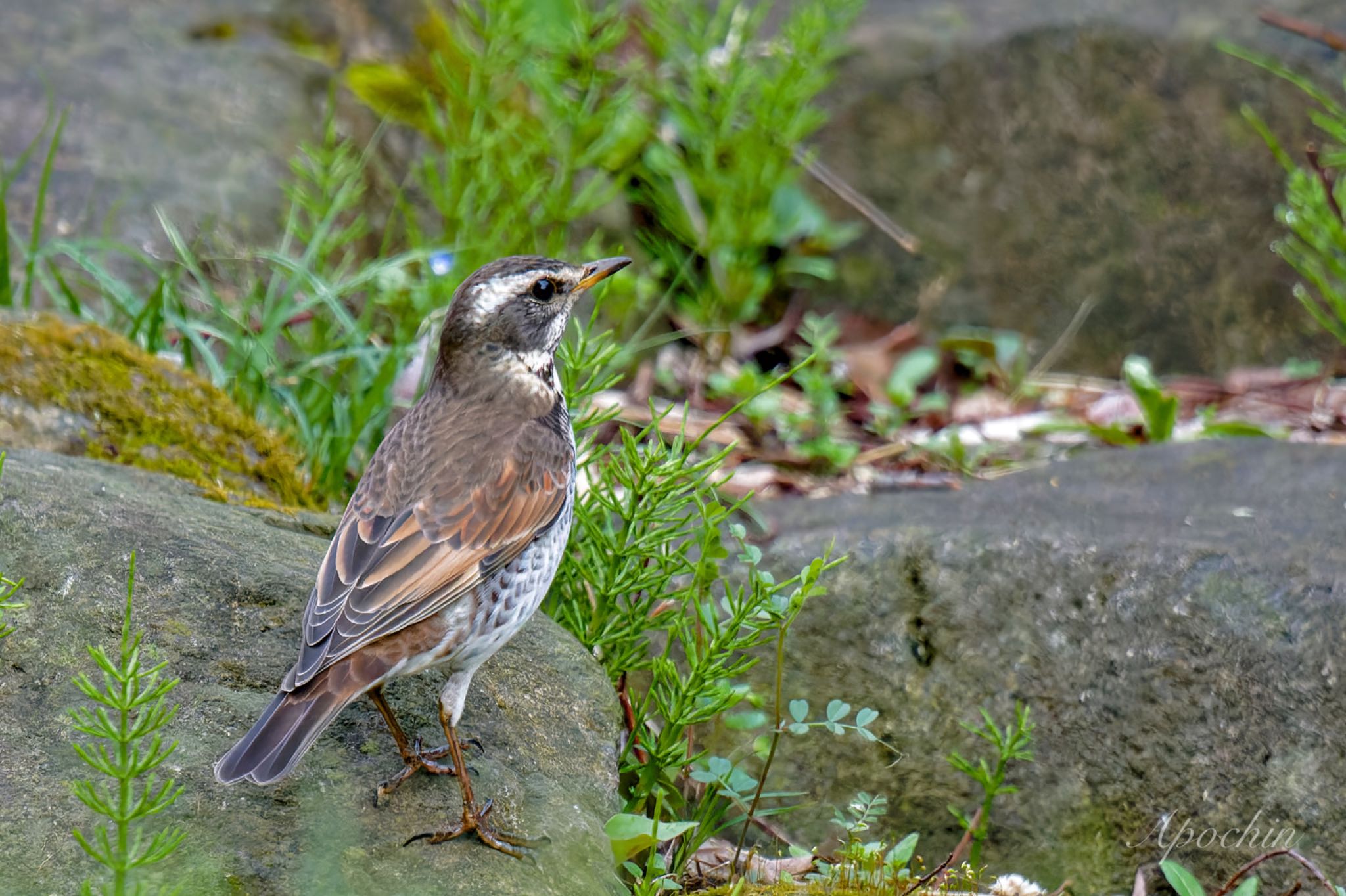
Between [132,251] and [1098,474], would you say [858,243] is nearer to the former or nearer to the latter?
[1098,474]

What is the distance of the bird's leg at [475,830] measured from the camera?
11.5 feet

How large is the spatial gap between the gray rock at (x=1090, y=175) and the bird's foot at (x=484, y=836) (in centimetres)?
581

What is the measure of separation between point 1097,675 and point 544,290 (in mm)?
2291

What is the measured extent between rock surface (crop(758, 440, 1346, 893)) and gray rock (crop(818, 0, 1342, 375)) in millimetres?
3312

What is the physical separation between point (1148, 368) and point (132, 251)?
5673 millimetres

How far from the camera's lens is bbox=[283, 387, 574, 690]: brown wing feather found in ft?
12.1

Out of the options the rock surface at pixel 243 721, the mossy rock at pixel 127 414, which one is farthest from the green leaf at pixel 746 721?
the mossy rock at pixel 127 414

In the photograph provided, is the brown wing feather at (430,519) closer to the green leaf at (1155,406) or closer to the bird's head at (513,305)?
the bird's head at (513,305)

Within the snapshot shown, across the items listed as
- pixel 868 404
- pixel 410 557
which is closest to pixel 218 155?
pixel 868 404

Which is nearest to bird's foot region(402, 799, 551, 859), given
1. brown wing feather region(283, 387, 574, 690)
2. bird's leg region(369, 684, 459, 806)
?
bird's leg region(369, 684, 459, 806)

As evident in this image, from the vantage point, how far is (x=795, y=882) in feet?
13.3

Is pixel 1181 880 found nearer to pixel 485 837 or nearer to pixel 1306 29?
pixel 485 837

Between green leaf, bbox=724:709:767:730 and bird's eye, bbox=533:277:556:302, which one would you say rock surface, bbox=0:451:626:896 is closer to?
green leaf, bbox=724:709:767:730

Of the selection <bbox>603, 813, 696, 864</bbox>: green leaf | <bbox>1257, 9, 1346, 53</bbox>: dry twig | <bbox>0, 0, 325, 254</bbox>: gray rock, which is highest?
<bbox>1257, 9, 1346, 53</bbox>: dry twig
